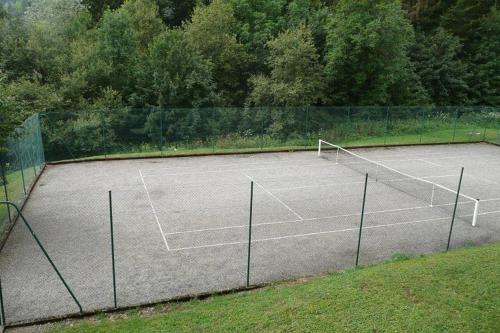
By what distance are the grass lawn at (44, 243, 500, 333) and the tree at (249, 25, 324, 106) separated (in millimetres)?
22230

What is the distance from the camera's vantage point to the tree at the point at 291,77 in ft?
100

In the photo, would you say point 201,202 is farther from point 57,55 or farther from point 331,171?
A: point 57,55

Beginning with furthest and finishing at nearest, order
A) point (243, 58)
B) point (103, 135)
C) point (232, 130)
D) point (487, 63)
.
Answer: point (487, 63), point (243, 58), point (232, 130), point (103, 135)

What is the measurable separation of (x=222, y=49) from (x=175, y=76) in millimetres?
6696

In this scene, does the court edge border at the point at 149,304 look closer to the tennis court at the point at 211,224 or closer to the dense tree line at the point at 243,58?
the tennis court at the point at 211,224

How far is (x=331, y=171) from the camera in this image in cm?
1961

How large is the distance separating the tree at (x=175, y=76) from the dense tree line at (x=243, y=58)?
83mm

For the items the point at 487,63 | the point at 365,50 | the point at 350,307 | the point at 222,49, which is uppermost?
the point at 365,50

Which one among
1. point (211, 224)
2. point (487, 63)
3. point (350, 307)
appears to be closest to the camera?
point (350, 307)

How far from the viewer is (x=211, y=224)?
504 inches

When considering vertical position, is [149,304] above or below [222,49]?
below

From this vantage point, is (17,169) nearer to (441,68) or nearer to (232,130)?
(232,130)

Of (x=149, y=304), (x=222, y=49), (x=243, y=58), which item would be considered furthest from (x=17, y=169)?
(x=243, y=58)

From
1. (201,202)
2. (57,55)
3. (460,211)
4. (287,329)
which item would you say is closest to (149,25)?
(57,55)
